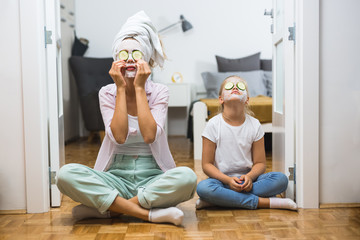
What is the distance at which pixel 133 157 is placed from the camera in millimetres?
1785

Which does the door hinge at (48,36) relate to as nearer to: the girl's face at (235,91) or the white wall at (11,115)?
the white wall at (11,115)

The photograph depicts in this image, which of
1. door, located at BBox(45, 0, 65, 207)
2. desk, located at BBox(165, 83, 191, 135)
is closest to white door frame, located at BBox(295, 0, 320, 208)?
door, located at BBox(45, 0, 65, 207)

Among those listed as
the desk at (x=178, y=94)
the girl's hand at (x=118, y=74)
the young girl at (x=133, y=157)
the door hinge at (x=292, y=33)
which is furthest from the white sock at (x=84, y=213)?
the desk at (x=178, y=94)

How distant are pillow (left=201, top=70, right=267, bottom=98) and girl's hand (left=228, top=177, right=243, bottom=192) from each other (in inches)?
107

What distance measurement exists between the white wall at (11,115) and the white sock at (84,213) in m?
0.30

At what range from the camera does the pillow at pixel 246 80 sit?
4508 mm

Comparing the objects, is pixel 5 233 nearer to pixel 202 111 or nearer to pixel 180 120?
pixel 202 111

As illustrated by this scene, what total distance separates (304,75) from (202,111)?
163 cm

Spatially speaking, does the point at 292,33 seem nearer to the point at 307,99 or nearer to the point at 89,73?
the point at 307,99

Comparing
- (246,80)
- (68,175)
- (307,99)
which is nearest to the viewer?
(68,175)

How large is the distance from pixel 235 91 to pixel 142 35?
492 millimetres

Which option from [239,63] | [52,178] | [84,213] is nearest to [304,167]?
[84,213]

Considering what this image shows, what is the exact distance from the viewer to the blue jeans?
1.80 metres

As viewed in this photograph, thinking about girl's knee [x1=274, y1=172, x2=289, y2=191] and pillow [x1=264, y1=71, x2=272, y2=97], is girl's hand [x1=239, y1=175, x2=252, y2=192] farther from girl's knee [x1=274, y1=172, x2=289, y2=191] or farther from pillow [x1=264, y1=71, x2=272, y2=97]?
pillow [x1=264, y1=71, x2=272, y2=97]
